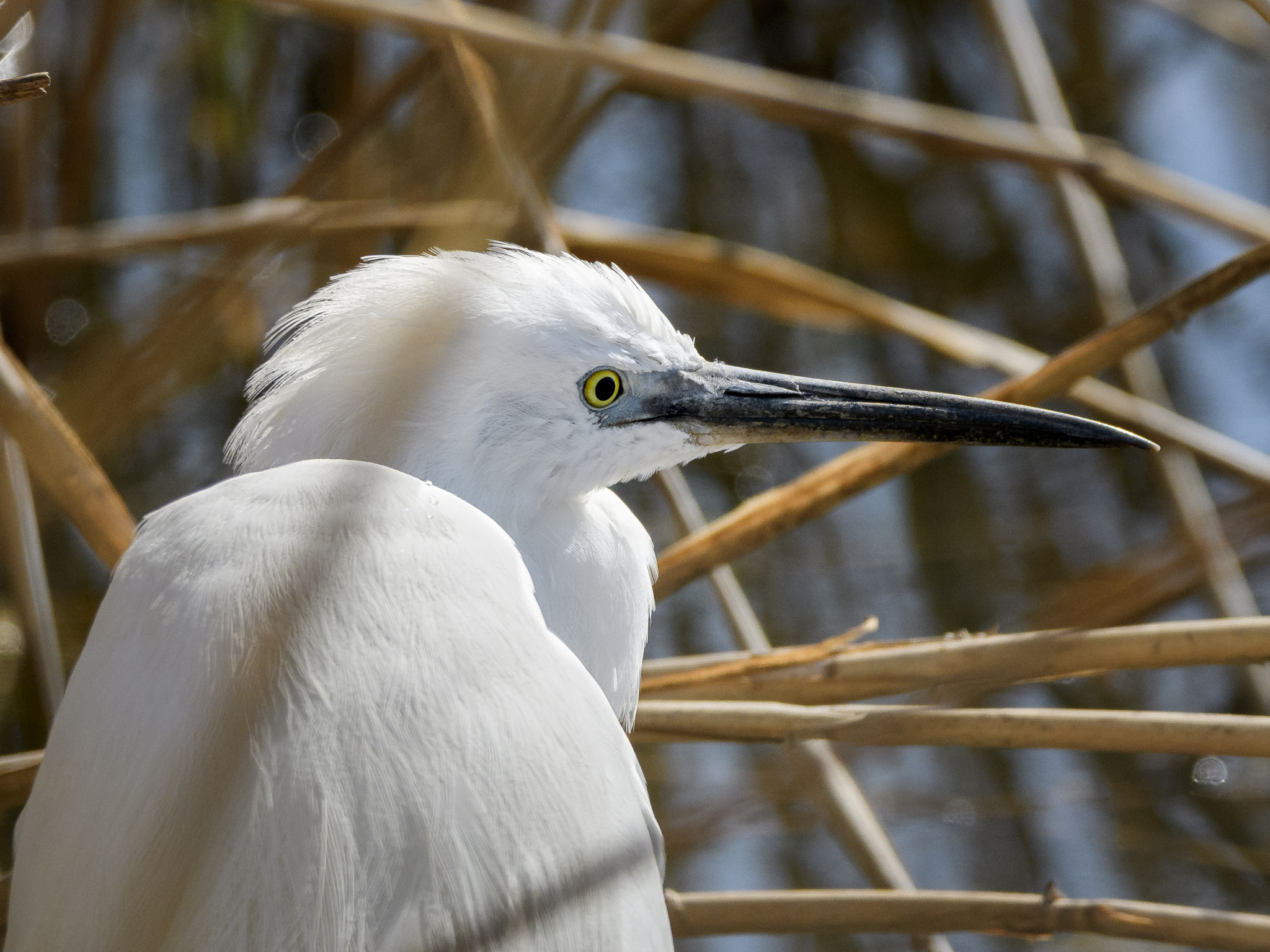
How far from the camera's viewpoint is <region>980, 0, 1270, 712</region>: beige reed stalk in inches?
81.6

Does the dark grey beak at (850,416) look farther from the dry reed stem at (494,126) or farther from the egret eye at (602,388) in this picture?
the dry reed stem at (494,126)

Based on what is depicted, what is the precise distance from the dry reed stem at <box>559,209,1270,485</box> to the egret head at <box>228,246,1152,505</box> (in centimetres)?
72

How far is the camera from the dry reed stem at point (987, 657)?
1.20 metres

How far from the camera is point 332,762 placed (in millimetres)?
941

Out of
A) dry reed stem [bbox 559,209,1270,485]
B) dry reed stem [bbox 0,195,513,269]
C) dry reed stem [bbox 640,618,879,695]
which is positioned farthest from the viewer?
dry reed stem [bbox 0,195,513,269]

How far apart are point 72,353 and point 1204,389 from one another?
292cm

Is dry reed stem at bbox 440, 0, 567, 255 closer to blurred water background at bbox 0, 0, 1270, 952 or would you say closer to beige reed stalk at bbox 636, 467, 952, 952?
blurred water background at bbox 0, 0, 1270, 952

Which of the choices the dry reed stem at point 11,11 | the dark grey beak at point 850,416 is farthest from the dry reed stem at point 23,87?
the dark grey beak at point 850,416

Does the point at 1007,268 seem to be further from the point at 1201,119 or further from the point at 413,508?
the point at 413,508

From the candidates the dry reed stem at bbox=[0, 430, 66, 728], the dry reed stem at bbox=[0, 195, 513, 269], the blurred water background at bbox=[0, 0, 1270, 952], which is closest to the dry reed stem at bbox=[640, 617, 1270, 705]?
the blurred water background at bbox=[0, 0, 1270, 952]

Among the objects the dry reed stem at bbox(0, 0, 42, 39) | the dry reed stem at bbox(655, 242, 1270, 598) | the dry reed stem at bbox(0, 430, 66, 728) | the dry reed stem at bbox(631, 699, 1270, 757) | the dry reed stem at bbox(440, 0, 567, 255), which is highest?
the dry reed stem at bbox(0, 0, 42, 39)

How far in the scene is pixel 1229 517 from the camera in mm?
1368

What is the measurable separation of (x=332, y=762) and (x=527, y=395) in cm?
47

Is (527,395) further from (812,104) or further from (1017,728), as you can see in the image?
(812,104)
